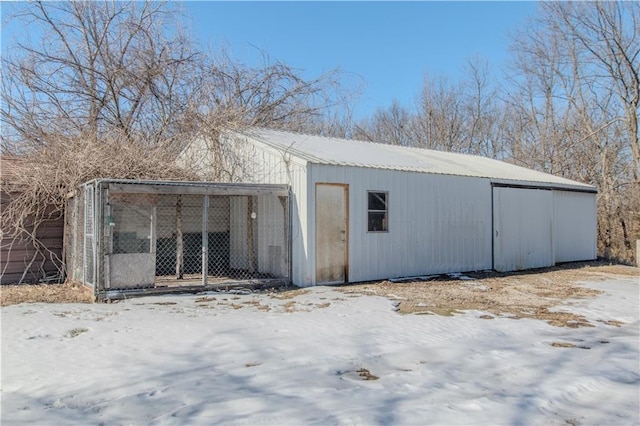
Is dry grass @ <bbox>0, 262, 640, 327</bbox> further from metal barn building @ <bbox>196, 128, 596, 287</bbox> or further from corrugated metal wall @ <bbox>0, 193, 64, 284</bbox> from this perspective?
metal barn building @ <bbox>196, 128, 596, 287</bbox>

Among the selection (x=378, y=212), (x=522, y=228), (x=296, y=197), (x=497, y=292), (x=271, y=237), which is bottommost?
(x=497, y=292)

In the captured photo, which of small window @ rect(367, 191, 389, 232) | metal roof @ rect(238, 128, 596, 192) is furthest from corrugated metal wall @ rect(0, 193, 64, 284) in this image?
small window @ rect(367, 191, 389, 232)

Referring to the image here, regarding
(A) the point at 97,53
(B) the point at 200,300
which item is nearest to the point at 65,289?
(B) the point at 200,300

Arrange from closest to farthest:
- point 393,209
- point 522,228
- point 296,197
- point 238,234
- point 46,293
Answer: point 46,293 < point 296,197 < point 393,209 < point 238,234 < point 522,228

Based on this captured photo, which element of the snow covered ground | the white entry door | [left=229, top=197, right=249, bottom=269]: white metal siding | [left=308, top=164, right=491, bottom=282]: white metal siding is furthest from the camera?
[left=229, top=197, right=249, bottom=269]: white metal siding

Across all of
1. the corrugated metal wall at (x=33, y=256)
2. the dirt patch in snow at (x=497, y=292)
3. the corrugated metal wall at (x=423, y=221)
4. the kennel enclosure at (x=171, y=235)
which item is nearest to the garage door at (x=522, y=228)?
the corrugated metal wall at (x=423, y=221)

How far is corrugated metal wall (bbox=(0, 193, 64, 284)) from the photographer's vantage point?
923 cm

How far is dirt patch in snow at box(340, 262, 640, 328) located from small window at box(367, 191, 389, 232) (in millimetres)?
1253

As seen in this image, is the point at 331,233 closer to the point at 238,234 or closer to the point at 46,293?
the point at 238,234

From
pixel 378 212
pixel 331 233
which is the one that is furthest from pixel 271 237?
pixel 378 212

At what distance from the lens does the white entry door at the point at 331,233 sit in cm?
923

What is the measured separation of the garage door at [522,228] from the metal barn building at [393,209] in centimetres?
3

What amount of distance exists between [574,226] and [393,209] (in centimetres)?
864

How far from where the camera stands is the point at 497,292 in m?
8.96
